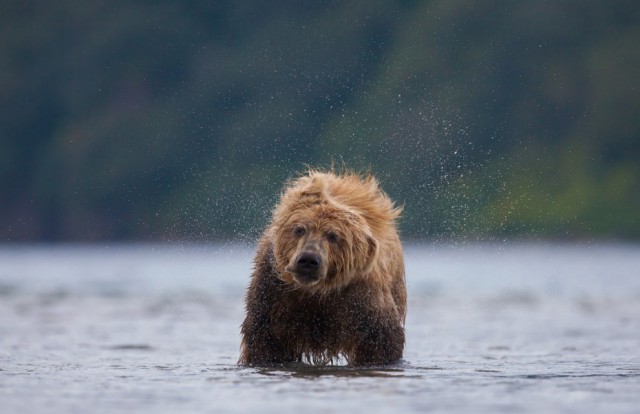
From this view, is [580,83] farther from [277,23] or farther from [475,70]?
[277,23]

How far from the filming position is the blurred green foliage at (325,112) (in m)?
92.1

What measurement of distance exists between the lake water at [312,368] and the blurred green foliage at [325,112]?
53.9 m

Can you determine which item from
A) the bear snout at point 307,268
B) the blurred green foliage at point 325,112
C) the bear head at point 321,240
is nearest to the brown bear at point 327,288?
the bear head at point 321,240

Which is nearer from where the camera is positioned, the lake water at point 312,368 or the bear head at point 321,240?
the lake water at point 312,368

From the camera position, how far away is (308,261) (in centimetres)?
1077

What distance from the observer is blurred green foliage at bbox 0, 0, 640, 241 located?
92.1 metres

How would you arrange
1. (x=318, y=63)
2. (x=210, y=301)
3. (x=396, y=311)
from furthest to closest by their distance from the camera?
(x=318, y=63) → (x=210, y=301) → (x=396, y=311)

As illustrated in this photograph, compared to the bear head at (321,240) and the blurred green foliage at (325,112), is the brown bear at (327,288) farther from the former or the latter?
the blurred green foliage at (325,112)

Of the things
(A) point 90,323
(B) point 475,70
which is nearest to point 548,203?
(B) point 475,70

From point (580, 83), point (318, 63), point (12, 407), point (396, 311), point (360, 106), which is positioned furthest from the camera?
point (580, 83)

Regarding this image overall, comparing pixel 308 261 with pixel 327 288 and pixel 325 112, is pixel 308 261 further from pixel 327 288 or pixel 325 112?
pixel 325 112

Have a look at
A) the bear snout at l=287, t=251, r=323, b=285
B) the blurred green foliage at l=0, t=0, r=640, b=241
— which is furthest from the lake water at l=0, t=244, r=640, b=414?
the blurred green foliage at l=0, t=0, r=640, b=241

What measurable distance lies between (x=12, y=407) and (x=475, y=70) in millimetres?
102855

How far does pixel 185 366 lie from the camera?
1245 cm
